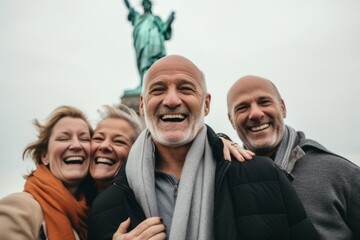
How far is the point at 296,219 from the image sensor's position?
5.49 ft

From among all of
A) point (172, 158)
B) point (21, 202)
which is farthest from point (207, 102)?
point (21, 202)

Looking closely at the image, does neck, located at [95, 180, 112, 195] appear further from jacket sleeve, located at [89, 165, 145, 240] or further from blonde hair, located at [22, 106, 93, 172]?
jacket sleeve, located at [89, 165, 145, 240]

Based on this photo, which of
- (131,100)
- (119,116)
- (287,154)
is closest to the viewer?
(287,154)

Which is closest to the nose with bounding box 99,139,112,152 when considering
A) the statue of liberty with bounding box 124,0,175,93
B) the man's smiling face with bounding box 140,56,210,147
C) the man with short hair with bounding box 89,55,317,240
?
the man with short hair with bounding box 89,55,317,240

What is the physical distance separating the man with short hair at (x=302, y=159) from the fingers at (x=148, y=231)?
3.23 feet

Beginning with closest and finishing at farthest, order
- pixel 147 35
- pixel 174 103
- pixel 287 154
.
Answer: pixel 174 103
pixel 287 154
pixel 147 35

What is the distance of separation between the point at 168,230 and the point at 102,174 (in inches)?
40.0

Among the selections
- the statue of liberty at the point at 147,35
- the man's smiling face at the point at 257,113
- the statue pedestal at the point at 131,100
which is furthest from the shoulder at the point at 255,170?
the statue of liberty at the point at 147,35

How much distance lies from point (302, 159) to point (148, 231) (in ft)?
4.19

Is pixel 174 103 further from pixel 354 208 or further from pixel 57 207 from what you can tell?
Result: pixel 354 208

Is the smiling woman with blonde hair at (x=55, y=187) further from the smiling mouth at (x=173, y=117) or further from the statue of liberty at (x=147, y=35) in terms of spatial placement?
the statue of liberty at (x=147, y=35)

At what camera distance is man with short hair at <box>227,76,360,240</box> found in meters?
2.01

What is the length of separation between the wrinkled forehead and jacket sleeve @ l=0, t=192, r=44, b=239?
1.09m

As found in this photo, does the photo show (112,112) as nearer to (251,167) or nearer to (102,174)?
(102,174)
